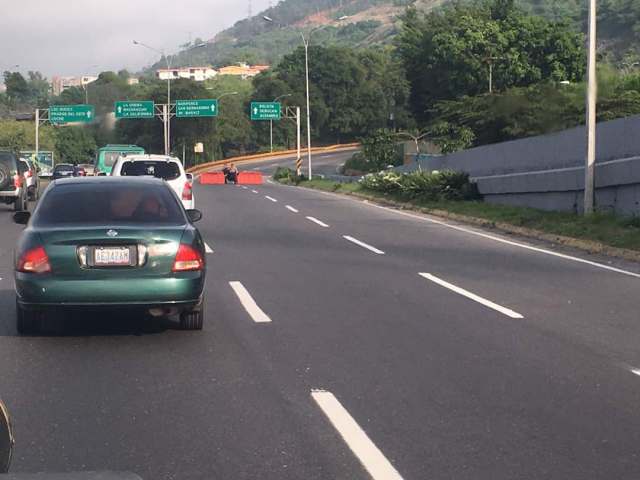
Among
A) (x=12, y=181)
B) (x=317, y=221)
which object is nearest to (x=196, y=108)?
(x=12, y=181)

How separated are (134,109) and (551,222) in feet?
170

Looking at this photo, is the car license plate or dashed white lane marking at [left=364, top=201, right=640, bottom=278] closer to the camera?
the car license plate

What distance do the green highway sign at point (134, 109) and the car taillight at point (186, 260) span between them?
5989cm

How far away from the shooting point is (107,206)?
9.86 meters

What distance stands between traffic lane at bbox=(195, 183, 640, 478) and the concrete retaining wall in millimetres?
7816

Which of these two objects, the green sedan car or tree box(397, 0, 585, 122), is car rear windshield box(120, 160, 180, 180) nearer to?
the green sedan car

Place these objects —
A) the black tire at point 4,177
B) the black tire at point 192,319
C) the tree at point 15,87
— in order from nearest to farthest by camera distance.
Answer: the black tire at point 192,319
the black tire at point 4,177
the tree at point 15,87

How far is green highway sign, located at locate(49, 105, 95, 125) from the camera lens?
214ft

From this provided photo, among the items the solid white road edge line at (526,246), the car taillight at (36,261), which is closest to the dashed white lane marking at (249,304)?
the car taillight at (36,261)

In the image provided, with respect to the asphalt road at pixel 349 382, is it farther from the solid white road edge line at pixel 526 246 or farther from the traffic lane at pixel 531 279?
the solid white road edge line at pixel 526 246

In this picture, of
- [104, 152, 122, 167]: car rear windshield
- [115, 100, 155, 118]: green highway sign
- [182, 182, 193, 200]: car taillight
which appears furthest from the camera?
[115, 100, 155, 118]: green highway sign

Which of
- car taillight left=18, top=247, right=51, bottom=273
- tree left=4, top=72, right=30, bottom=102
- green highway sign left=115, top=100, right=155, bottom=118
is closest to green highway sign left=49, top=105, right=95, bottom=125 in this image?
green highway sign left=115, top=100, right=155, bottom=118

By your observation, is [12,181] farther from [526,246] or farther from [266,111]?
[266,111]

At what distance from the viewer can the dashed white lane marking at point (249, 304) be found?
10.7m
